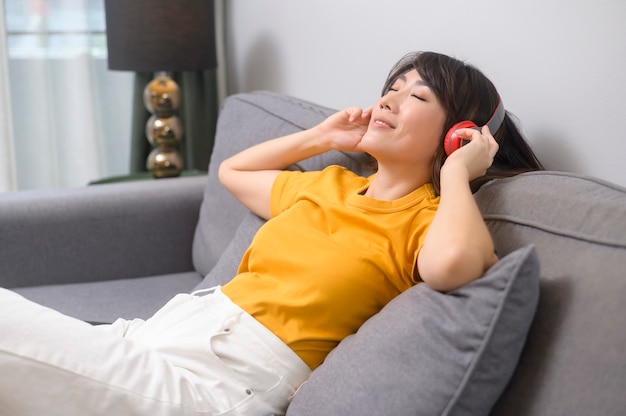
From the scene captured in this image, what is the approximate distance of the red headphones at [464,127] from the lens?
1331 millimetres

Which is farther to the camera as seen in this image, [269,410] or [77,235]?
[77,235]

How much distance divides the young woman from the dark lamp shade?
61.6 inches

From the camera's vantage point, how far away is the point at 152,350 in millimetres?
1316

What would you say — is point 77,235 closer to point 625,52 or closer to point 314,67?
point 314,67

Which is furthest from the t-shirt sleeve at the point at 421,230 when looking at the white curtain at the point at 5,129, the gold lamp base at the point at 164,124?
the white curtain at the point at 5,129

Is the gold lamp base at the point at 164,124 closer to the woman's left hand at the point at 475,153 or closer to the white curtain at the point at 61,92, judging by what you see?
the white curtain at the point at 61,92

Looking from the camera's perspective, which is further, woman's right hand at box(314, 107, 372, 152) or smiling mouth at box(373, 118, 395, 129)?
woman's right hand at box(314, 107, 372, 152)

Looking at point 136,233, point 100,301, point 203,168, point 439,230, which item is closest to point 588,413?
point 439,230

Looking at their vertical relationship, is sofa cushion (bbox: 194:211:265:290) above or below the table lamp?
Result: below

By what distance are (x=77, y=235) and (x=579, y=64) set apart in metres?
1.49

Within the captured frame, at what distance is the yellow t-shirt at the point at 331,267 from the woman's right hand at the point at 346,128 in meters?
0.21

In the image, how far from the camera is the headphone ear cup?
1.33 m

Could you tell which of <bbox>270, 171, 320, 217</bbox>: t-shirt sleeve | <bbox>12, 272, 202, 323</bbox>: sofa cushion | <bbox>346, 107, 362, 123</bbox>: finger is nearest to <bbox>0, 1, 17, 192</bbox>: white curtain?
<bbox>12, 272, 202, 323</bbox>: sofa cushion

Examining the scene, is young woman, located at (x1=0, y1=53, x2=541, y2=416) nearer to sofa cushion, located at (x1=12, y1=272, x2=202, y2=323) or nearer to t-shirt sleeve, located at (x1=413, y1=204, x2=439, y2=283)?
t-shirt sleeve, located at (x1=413, y1=204, x2=439, y2=283)
